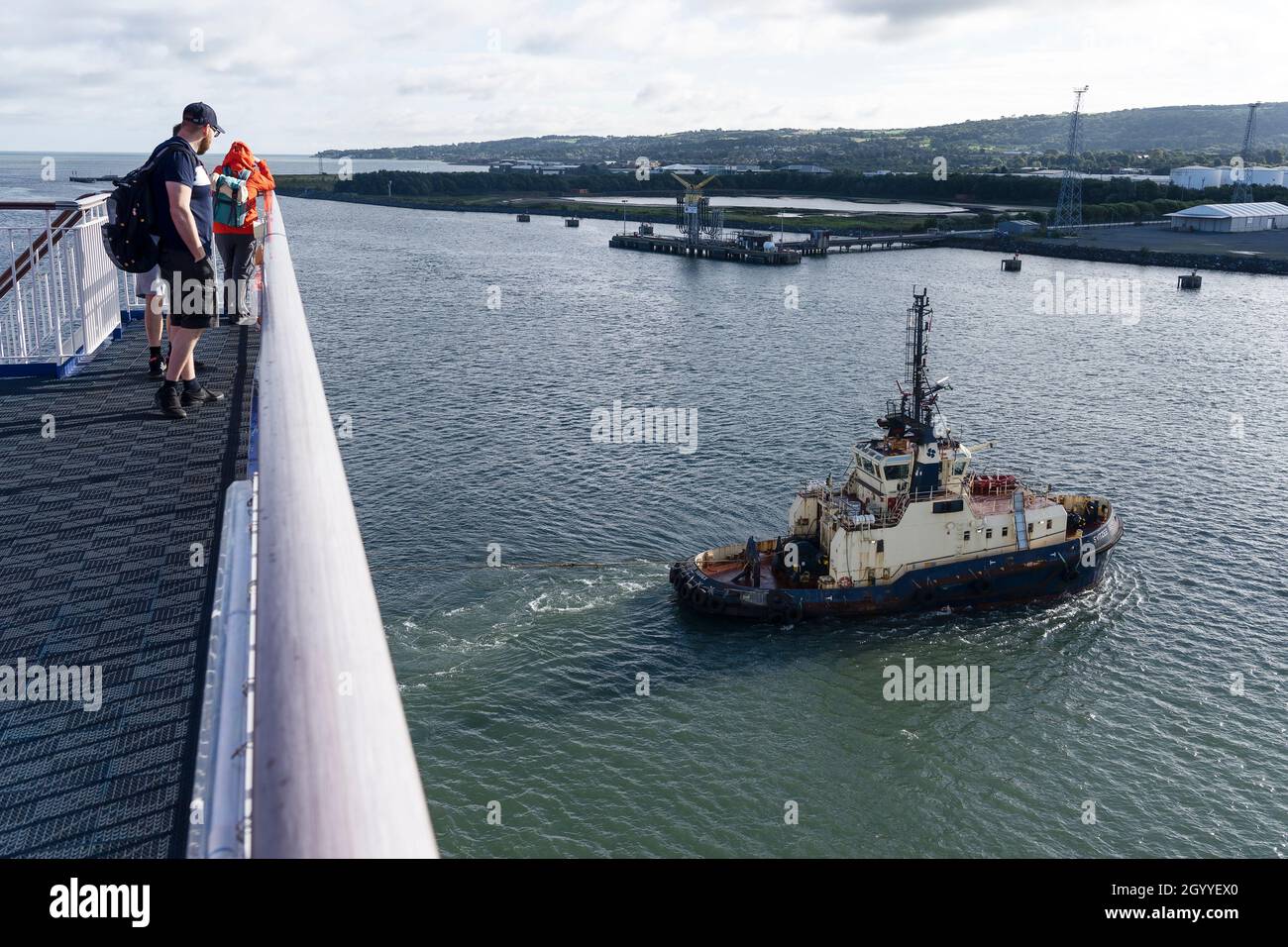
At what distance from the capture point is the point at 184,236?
25.7ft

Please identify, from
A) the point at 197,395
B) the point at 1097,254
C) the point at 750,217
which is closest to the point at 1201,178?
the point at 1097,254

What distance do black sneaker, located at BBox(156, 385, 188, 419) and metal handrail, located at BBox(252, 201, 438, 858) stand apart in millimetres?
6743

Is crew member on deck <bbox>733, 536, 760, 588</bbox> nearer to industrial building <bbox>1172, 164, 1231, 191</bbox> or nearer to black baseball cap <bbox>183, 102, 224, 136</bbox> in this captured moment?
black baseball cap <bbox>183, 102, 224, 136</bbox>

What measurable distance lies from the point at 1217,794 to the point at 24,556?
1005 inches

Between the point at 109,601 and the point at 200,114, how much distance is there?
4.33 metres

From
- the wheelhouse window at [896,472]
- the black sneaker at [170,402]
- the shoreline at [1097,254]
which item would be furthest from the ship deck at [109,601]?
the shoreline at [1097,254]

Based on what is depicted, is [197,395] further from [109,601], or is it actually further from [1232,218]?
[1232,218]

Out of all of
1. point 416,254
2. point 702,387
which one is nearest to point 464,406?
point 702,387

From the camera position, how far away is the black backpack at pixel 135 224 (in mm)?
7844

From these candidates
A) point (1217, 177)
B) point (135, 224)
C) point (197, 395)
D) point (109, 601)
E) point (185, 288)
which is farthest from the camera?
point (1217, 177)

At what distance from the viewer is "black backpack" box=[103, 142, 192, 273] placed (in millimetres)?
7844

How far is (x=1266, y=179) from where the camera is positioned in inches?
7008

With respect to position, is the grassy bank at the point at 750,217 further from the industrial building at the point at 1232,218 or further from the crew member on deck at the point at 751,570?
the crew member on deck at the point at 751,570
